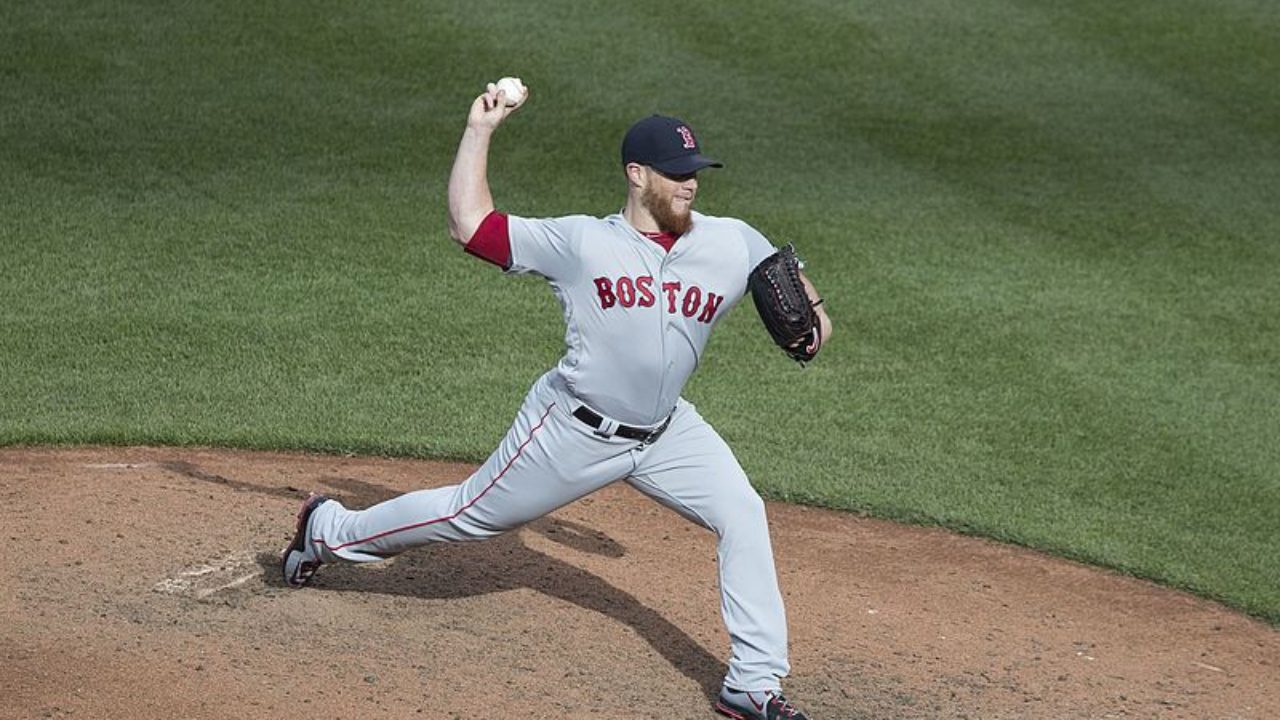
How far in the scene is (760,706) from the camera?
5930mm

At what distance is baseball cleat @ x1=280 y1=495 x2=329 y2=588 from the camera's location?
655 centimetres

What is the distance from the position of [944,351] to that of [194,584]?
4.44 metres

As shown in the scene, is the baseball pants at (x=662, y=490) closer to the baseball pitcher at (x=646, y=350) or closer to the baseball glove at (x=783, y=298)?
the baseball pitcher at (x=646, y=350)

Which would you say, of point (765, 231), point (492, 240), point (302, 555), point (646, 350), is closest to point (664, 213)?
point (646, 350)

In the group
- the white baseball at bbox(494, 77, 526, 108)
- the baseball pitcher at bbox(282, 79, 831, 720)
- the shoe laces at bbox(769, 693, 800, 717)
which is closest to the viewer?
the white baseball at bbox(494, 77, 526, 108)

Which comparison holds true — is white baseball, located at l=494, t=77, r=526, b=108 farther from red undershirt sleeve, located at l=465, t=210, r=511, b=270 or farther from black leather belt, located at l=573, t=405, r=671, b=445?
black leather belt, located at l=573, t=405, r=671, b=445

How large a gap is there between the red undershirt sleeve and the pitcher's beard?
0.44 metres

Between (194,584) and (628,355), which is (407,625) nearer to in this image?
(194,584)

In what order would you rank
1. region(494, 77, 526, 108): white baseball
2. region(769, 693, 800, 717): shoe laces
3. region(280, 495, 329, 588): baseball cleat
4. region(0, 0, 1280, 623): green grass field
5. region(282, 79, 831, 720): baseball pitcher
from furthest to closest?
1. region(0, 0, 1280, 623): green grass field
2. region(280, 495, 329, 588): baseball cleat
3. region(769, 693, 800, 717): shoe laces
4. region(282, 79, 831, 720): baseball pitcher
5. region(494, 77, 526, 108): white baseball

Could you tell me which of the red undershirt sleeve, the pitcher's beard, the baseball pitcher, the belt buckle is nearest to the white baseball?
the baseball pitcher

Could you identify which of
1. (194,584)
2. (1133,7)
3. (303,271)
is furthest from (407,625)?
(1133,7)

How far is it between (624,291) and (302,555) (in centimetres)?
161

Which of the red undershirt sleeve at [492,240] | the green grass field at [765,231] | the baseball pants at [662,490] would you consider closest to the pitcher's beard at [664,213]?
the red undershirt sleeve at [492,240]

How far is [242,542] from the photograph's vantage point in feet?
23.3
